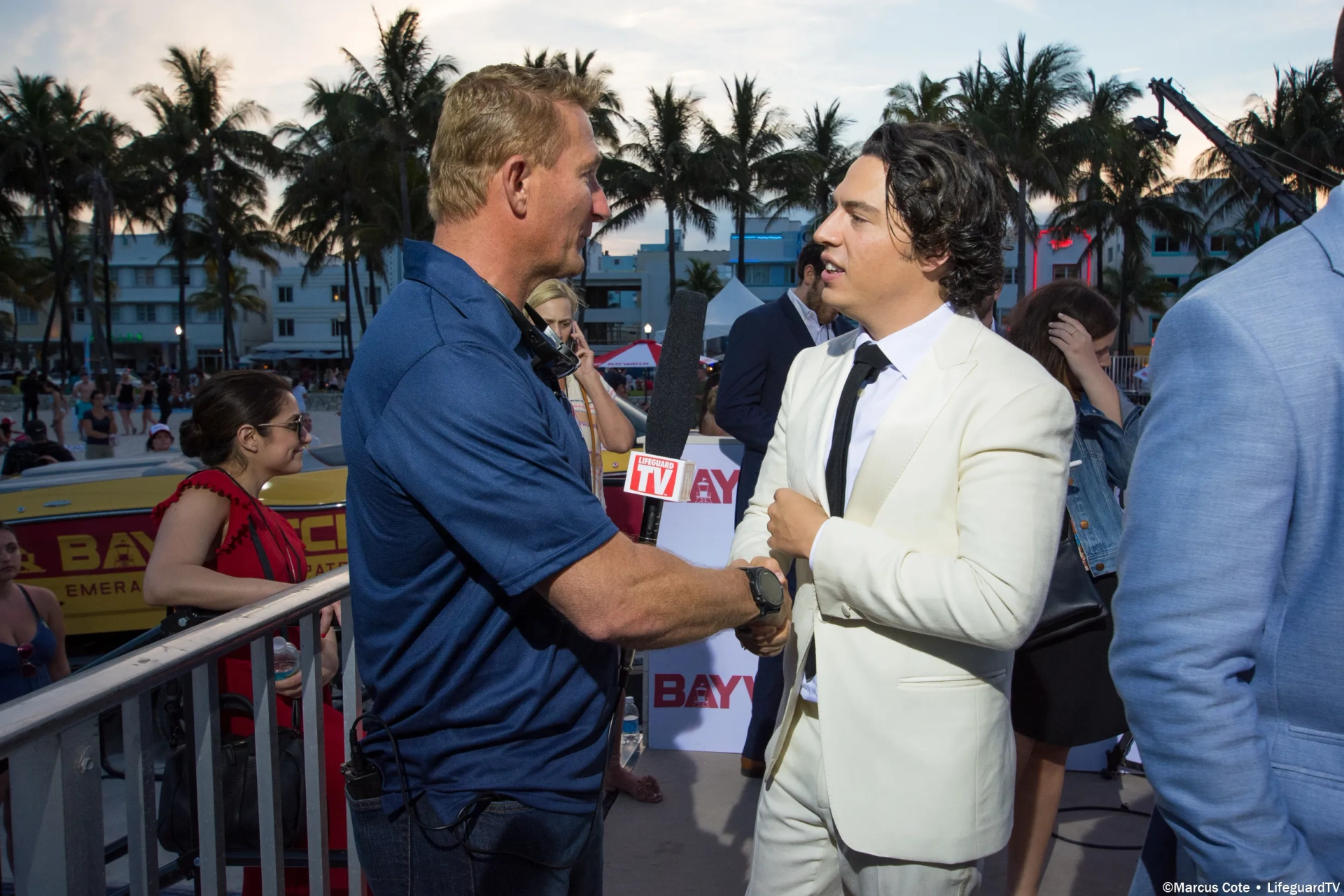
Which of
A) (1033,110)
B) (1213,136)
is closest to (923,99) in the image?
(1033,110)

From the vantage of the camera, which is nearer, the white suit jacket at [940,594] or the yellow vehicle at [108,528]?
the white suit jacket at [940,594]

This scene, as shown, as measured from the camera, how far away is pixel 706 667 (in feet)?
14.4

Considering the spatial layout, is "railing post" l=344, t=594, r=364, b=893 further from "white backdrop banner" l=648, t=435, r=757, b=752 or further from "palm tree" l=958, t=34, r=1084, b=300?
"palm tree" l=958, t=34, r=1084, b=300

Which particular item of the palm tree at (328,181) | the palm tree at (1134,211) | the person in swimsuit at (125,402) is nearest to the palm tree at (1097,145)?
the palm tree at (1134,211)

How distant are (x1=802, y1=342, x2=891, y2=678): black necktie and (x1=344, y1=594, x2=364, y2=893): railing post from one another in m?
1.15

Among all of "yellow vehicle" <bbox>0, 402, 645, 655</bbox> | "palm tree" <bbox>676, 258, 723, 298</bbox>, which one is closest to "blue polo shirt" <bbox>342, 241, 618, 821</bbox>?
"yellow vehicle" <bbox>0, 402, 645, 655</bbox>

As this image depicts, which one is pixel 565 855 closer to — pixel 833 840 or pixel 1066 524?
pixel 833 840

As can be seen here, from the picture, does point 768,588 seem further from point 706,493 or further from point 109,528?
point 109,528

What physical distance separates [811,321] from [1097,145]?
145ft

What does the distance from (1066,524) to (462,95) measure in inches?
76.4

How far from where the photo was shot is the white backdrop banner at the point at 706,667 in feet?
14.3

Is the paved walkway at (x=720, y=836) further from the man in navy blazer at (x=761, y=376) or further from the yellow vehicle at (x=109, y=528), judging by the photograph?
the yellow vehicle at (x=109, y=528)

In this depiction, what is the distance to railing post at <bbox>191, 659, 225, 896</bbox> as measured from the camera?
1804 millimetres

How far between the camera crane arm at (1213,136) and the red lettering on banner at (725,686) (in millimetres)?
17441
